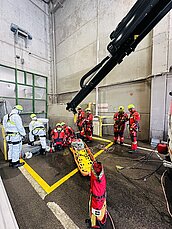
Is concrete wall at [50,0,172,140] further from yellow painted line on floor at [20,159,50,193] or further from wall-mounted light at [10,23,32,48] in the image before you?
yellow painted line on floor at [20,159,50,193]

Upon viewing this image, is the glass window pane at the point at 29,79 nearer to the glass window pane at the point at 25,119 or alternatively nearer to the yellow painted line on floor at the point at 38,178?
the glass window pane at the point at 25,119

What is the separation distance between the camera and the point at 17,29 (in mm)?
7312

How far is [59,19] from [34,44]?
3.23 m

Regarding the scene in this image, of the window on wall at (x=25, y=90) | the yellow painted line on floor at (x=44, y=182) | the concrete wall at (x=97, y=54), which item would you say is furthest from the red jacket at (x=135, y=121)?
the window on wall at (x=25, y=90)

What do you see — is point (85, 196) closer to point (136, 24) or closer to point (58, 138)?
point (58, 138)

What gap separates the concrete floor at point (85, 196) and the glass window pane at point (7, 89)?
4182 mm

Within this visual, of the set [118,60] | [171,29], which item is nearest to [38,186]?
[118,60]

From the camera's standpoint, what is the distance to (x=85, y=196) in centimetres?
209

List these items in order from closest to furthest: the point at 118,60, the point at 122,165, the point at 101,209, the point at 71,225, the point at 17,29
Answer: the point at 101,209, the point at 71,225, the point at 118,60, the point at 122,165, the point at 17,29

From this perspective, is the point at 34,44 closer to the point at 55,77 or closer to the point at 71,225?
the point at 55,77

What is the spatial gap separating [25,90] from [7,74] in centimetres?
117

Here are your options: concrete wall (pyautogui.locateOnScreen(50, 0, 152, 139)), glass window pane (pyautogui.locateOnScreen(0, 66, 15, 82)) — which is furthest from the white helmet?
concrete wall (pyautogui.locateOnScreen(50, 0, 152, 139))

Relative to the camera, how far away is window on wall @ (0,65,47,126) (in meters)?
6.04

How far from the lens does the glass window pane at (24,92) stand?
6410 mm
